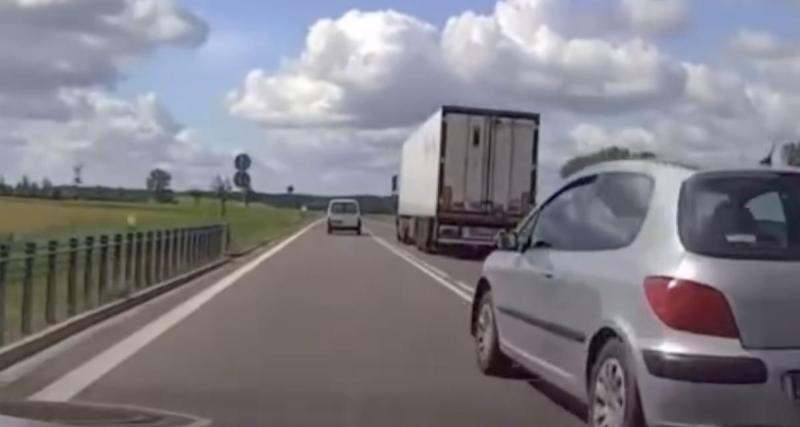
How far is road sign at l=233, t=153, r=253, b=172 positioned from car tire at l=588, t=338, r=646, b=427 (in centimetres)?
3772

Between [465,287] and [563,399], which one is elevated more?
[465,287]

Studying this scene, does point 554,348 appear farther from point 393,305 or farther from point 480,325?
point 393,305

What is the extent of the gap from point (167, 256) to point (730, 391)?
65.2ft

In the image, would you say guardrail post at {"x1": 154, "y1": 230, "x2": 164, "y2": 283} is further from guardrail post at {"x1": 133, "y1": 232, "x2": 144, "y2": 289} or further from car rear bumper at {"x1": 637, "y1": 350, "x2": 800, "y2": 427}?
car rear bumper at {"x1": 637, "y1": 350, "x2": 800, "y2": 427}

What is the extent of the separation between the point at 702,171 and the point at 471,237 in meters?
33.2

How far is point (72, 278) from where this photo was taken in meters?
17.9

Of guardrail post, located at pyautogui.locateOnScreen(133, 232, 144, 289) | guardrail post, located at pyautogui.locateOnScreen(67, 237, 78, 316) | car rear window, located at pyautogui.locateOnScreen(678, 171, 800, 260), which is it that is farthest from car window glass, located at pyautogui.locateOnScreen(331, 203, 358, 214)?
car rear window, located at pyautogui.locateOnScreen(678, 171, 800, 260)

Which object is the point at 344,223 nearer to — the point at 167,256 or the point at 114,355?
the point at 167,256

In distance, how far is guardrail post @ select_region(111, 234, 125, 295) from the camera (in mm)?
21234

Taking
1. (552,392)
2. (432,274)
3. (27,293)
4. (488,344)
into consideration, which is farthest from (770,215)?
(432,274)

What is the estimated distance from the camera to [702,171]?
872 cm

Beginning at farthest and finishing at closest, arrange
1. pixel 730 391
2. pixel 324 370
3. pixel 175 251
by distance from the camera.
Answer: pixel 175 251, pixel 324 370, pixel 730 391

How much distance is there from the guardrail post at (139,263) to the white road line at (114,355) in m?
0.88

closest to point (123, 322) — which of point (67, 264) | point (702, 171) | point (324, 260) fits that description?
point (67, 264)
